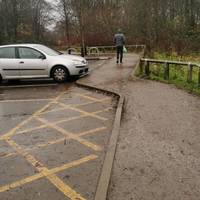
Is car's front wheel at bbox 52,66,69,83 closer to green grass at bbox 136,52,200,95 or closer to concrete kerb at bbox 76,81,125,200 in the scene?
green grass at bbox 136,52,200,95

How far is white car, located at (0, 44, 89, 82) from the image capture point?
44.3ft

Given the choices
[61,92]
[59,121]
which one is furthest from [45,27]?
[59,121]

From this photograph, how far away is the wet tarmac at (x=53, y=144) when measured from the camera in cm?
441

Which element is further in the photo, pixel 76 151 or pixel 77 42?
pixel 77 42

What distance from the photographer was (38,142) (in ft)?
20.5

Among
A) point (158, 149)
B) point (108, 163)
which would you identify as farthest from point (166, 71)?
point (108, 163)

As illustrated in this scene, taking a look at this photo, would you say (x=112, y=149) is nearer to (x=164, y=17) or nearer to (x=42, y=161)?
(x=42, y=161)

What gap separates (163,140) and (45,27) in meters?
47.4

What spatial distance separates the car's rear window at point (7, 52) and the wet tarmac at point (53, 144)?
138 inches

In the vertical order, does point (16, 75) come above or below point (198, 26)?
below

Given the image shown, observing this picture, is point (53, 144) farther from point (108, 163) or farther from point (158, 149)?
point (158, 149)

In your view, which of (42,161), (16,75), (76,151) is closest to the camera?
(42,161)

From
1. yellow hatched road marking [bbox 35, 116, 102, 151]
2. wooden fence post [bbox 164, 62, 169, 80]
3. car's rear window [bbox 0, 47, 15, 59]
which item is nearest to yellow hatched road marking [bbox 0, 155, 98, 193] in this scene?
yellow hatched road marking [bbox 35, 116, 102, 151]

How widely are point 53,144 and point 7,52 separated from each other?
8.74 metres
